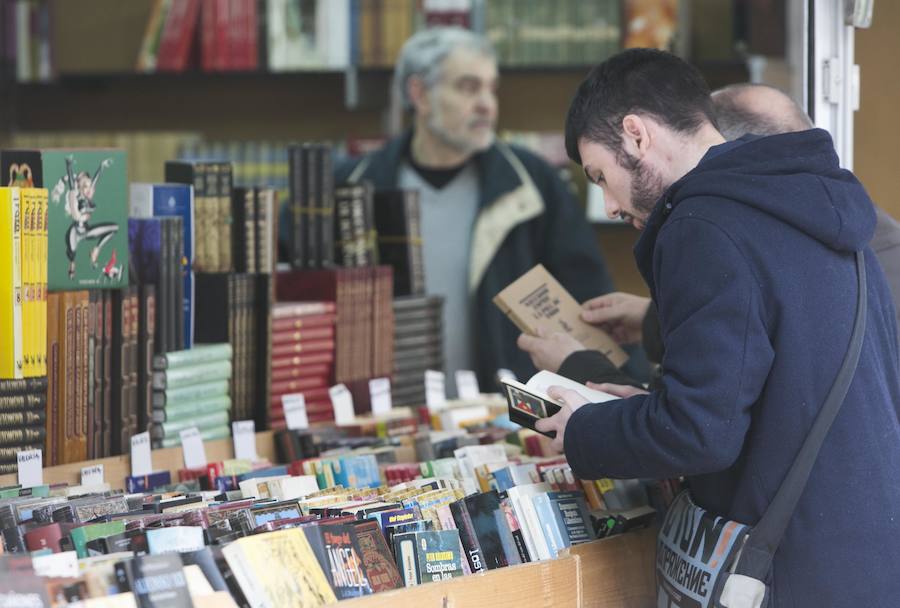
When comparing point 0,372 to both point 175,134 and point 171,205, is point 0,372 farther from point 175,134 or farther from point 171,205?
point 175,134

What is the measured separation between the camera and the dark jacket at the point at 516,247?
411 cm

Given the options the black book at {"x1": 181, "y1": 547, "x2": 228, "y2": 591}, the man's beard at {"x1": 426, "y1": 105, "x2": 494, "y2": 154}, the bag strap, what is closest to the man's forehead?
the man's beard at {"x1": 426, "y1": 105, "x2": 494, "y2": 154}

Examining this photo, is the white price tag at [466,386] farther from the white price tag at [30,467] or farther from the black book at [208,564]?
the black book at [208,564]

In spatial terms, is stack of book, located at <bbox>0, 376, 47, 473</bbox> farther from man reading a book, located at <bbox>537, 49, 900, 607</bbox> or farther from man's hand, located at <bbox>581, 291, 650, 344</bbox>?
man's hand, located at <bbox>581, 291, 650, 344</bbox>

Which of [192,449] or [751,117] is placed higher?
[751,117]

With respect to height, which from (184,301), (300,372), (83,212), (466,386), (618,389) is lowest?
(466,386)

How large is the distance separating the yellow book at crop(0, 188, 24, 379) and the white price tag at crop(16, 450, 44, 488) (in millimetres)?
144

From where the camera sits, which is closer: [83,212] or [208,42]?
[83,212]

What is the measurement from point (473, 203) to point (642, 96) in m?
2.22

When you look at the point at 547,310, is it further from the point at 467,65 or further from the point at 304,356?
the point at 467,65

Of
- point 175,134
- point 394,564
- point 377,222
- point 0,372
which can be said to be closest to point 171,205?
point 0,372

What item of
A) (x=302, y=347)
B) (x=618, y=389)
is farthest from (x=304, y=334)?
(x=618, y=389)

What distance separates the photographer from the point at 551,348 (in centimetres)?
255

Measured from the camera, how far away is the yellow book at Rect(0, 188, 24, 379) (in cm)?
226
